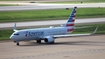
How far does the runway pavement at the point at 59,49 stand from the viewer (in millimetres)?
50750

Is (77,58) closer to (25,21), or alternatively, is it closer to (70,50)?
(70,50)

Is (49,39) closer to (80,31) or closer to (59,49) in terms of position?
(59,49)

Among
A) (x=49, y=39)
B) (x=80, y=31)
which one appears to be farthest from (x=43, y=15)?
(x=49, y=39)

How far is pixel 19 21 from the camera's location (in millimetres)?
97875

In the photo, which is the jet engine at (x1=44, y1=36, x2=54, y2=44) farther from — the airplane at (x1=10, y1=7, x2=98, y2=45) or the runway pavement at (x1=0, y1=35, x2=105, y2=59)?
the runway pavement at (x1=0, y1=35, x2=105, y2=59)

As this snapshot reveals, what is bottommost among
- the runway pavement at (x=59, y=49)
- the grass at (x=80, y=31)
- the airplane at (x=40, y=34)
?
the grass at (x=80, y=31)

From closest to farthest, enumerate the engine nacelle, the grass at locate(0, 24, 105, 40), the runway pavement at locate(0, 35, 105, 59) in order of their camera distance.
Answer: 1. the runway pavement at locate(0, 35, 105, 59)
2. the engine nacelle
3. the grass at locate(0, 24, 105, 40)

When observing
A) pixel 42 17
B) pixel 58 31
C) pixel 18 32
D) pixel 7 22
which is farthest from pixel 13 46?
pixel 42 17

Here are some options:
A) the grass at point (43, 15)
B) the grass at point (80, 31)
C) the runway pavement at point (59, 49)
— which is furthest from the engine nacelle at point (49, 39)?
the grass at point (43, 15)

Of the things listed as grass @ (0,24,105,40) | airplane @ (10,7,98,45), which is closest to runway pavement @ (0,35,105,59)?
airplane @ (10,7,98,45)

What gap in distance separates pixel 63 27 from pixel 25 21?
31900 millimetres

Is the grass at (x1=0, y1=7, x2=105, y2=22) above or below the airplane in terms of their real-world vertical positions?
below

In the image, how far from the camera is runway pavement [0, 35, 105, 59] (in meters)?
50.8

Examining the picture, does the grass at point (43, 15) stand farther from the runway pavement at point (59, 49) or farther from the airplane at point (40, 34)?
the runway pavement at point (59, 49)
